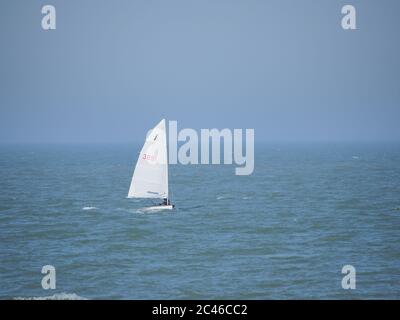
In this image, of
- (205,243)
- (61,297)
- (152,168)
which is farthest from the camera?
(152,168)

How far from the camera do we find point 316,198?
83.7 m

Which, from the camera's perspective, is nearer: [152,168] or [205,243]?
[205,243]

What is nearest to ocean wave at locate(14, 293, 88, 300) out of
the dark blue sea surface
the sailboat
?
the dark blue sea surface

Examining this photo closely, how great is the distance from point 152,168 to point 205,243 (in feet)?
44.7

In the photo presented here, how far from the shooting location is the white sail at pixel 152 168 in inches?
2509

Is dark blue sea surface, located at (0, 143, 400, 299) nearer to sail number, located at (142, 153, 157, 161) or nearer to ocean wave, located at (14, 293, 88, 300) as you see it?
ocean wave, located at (14, 293, 88, 300)

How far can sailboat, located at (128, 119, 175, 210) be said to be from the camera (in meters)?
63.7

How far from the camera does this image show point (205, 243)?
52.8 metres

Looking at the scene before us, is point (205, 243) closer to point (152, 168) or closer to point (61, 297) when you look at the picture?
point (152, 168)

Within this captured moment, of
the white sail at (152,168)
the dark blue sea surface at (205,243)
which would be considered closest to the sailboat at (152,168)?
the white sail at (152,168)

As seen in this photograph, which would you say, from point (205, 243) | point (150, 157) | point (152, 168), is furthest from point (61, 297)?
point (150, 157)

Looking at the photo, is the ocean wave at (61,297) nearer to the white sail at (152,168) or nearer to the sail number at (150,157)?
the white sail at (152,168)
